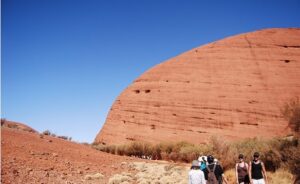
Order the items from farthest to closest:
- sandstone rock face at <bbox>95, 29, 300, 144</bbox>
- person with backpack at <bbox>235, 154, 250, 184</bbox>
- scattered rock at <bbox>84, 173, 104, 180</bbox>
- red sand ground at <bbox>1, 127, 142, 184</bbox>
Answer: sandstone rock face at <bbox>95, 29, 300, 144</bbox> → scattered rock at <bbox>84, 173, 104, 180</bbox> → red sand ground at <bbox>1, 127, 142, 184</bbox> → person with backpack at <bbox>235, 154, 250, 184</bbox>

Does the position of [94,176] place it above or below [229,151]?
below

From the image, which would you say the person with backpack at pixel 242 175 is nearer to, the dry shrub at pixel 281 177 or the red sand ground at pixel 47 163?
the red sand ground at pixel 47 163

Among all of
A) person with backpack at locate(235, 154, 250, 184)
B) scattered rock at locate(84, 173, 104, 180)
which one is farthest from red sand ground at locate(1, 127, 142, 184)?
person with backpack at locate(235, 154, 250, 184)

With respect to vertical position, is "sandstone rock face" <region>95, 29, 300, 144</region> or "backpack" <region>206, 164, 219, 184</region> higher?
"sandstone rock face" <region>95, 29, 300, 144</region>

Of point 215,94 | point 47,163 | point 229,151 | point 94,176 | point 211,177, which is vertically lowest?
point 94,176

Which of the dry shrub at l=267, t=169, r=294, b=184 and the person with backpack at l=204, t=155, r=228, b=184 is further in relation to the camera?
the dry shrub at l=267, t=169, r=294, b=184

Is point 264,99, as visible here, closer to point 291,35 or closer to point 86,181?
point 291,35

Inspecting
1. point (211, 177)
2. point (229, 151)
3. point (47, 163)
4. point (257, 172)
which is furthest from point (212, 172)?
point (229, 151)

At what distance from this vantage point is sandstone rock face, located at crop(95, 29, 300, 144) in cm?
2452

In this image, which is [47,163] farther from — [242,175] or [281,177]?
[281,177]

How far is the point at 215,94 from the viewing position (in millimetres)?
26406

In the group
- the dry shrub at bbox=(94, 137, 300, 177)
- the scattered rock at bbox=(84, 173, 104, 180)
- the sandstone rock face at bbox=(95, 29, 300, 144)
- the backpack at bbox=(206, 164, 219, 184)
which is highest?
the sandstone rock face at bbox=(95, 29, 300, 144)

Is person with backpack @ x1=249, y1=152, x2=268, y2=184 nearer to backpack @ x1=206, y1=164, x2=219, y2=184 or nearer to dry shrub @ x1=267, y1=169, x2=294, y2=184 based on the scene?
backpack @ x1=206, y1=164, x2=219, y2=184

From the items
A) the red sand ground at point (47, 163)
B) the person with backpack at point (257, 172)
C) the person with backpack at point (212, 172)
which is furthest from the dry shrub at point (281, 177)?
the red sand ground at point (47, 163)
